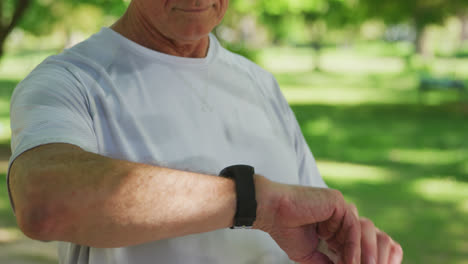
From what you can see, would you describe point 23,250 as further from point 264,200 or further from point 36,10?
point 36,10

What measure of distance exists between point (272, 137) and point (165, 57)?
436mm

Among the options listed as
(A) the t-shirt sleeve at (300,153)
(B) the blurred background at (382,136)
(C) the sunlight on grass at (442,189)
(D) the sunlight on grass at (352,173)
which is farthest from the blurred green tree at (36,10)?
(A) the t-shirt sleeve at (300,153)

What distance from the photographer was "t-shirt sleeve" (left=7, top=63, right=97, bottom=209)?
1.37 metres

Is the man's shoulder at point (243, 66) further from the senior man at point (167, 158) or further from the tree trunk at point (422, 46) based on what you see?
the tree trunk at point (422, 46)

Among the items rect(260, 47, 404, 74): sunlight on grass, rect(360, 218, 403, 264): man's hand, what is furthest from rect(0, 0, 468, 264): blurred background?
rect(260, 47, 404, 74): sunlight on grass

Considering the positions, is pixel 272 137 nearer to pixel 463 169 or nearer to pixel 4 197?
pixel 4 197

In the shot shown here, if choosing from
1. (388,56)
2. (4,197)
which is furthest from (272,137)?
(388,56)

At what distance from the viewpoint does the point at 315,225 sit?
5.16 feet

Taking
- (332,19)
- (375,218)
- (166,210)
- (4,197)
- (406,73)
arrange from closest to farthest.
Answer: (166,210) < (375,218) < (4,197) < (332,19) < (406,73)

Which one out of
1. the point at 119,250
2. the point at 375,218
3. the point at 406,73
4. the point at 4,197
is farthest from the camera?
the point at 406,73

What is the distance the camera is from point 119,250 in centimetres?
169

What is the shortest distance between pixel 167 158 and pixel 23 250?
18.8ft

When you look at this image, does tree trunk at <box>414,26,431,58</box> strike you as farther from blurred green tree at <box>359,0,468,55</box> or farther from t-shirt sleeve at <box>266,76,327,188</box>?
t-shirt sleeve at <box>266,76,327,188</box>

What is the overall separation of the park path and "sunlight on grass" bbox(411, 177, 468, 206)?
5647 mm
